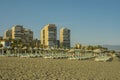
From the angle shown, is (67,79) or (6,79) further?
(67,79)

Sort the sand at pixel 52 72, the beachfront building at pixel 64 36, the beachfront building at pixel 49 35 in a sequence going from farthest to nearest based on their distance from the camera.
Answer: the beachfront building at pixel 64 36, the beachfront building at pixel 49 35, the sand at pixel 52 72

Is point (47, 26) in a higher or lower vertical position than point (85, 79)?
higher

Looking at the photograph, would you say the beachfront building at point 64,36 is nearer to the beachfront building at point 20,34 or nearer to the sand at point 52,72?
the beachfront building at point 20,34

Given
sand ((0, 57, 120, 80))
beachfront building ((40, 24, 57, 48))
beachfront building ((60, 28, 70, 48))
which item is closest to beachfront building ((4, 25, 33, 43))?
beachfront building ((40, 24, 57, 48))

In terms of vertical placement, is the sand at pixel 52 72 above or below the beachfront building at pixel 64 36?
below

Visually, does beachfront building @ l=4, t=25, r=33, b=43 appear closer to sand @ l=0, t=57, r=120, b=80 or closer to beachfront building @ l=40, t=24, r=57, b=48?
beachfront building @ l=40, t=24, r=57, b=48

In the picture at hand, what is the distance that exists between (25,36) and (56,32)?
11.5m

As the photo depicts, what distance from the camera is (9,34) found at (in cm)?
7738

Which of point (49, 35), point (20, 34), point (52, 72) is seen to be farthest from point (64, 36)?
point (52, 72)

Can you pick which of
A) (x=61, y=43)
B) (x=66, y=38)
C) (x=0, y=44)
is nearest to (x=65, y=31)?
(x=66, y=38)

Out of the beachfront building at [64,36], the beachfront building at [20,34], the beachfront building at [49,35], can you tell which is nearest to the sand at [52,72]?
the beachfront building at [20,34]

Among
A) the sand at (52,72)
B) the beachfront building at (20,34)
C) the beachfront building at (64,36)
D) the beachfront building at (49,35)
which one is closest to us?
the sand at (52,72)

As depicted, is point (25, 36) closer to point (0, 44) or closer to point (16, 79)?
point (0, 44)

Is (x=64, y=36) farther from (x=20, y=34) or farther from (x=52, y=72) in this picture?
(x=52, y=72)
